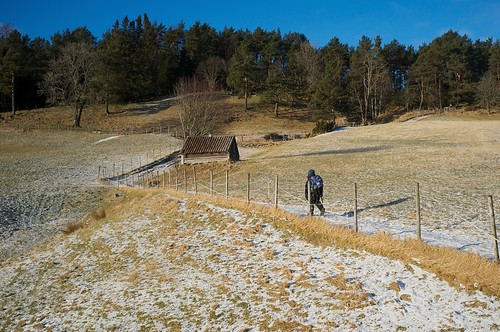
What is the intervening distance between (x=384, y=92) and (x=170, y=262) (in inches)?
3375

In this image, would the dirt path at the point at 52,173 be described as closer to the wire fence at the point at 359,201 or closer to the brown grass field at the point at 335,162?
the brown grass field at the point at 335,162

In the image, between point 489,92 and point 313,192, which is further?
point 489,92

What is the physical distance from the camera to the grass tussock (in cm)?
970

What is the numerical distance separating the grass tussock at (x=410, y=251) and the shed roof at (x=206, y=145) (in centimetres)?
2947

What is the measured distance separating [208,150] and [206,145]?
848mm

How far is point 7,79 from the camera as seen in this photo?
275 feet

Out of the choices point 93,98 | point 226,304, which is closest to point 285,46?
point 93,98

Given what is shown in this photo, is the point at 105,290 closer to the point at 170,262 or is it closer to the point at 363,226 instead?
the point at 170,262

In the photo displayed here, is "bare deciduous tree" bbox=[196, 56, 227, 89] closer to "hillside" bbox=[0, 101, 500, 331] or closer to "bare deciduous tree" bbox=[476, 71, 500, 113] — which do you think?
"bare deciduous tree" bbox=[476, 71, 500, 113]

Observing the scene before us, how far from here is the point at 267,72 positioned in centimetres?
9869

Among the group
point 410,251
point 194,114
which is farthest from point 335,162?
point 194,114

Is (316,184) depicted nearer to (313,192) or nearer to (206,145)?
(313,192)

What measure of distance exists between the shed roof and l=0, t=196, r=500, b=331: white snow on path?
2794cm

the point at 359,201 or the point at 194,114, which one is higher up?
the point at 194,114
